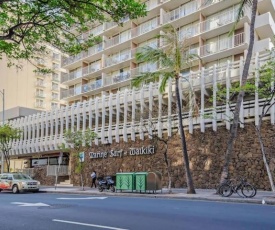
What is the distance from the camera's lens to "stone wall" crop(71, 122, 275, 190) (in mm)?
24391

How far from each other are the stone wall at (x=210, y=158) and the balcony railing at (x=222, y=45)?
1185 centimetres

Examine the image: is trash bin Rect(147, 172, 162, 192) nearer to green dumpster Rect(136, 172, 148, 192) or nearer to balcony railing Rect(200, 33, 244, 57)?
green dumpster Rect(136, 172, 148, 192)

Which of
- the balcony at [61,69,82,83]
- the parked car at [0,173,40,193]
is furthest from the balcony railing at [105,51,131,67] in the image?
the parked car at [0,173,40,193]

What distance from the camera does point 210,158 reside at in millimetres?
27031

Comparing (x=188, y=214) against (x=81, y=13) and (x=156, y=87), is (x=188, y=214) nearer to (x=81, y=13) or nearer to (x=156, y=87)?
(x=81, y=13)

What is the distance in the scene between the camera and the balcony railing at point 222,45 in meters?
35.7

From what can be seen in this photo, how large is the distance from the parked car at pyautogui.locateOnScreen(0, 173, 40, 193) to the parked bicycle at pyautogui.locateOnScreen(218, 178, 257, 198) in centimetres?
1505

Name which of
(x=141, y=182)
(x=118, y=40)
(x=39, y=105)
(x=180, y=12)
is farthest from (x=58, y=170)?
(x=39, y=105)

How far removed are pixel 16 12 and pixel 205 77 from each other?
21006 mm

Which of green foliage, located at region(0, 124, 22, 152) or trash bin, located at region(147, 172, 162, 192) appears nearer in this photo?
trash bin, located at region(147, 172, 162, 192)

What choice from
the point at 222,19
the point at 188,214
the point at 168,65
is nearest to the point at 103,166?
the point at 168,65

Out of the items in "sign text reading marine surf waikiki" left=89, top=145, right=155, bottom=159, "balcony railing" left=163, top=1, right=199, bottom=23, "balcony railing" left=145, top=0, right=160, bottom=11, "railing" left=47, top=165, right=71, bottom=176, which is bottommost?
"railing" left=47, top=165, right=71, bottom=176

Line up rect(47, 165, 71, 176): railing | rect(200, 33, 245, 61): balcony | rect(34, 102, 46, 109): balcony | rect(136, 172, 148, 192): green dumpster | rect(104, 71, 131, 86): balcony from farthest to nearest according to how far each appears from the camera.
Answer: rect(34, 102, 46, 109): balcony
rect(104, 71, 131, 86): balcony
rect(47, 165, 71, 176): railing
rect(200, 33, 245, 61): balcony
rect(136, 172, 148, 192): green dumpster

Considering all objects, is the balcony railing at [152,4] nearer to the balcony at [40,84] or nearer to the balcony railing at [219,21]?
the balcony railing at [219,21]
